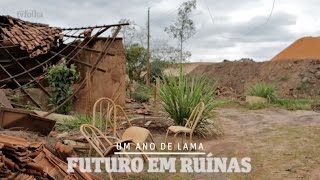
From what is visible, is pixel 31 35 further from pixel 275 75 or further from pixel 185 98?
pixel 275 75

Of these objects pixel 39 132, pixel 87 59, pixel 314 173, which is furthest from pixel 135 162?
pixel 87 59

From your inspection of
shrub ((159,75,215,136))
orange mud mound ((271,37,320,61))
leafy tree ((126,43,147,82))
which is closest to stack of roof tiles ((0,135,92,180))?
shrub ((159,75,215,136))

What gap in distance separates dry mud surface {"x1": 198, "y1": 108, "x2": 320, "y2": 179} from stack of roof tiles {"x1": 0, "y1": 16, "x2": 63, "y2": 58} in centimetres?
432

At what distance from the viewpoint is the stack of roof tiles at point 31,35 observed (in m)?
9.02

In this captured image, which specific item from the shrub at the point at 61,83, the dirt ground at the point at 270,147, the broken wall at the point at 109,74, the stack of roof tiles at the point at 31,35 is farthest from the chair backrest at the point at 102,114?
the stack of roof tiles at the point at 31,35

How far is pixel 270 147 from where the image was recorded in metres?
5.71

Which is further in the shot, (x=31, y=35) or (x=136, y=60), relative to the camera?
(x=136, y=60)

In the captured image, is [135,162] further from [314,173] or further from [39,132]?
[314,173]

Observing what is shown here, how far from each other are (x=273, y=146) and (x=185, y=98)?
5.13ft

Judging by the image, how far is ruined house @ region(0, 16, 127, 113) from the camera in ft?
28.5

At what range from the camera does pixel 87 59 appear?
9016mm

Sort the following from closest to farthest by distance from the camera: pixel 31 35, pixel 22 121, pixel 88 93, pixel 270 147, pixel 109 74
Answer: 1. pixel 22 121
2. pixel 270 147
3. pixel 88 93
4. pixel 109 74
5. pixel 31 35

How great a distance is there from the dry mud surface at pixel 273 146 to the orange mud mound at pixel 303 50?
15.5 metres

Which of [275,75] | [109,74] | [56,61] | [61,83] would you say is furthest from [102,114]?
[275,75]
